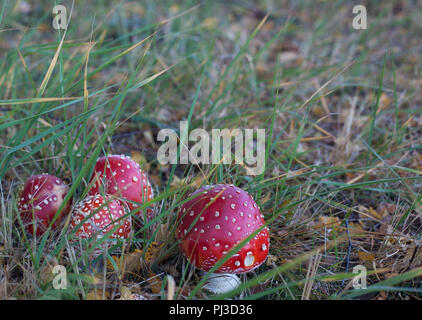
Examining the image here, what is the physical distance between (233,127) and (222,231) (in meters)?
1.20

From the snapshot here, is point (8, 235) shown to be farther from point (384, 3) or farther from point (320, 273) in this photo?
point (384, 3)

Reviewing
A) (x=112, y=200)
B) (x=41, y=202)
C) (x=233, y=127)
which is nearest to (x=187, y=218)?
(x=112, y=200)

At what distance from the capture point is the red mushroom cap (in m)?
1.67

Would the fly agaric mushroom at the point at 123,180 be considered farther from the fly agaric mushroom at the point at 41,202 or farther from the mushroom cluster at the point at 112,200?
the fly agaric mushroom at the point at 41,202

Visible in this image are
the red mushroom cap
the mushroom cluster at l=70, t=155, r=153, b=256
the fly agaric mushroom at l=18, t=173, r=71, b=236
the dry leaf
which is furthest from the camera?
the fly agaric mushroom at l=18, t=173, r=71, b=236

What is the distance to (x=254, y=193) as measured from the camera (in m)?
2.09

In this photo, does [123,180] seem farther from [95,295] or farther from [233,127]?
[233,127]

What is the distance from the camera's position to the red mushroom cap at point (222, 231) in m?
1.67

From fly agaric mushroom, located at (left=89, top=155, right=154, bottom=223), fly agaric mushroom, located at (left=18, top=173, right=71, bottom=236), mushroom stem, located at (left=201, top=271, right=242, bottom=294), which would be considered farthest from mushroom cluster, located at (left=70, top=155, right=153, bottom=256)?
mushroom stem, located at (left=201, top=271, right=242, bottom=294)

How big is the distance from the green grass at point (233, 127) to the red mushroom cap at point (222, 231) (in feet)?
0.36

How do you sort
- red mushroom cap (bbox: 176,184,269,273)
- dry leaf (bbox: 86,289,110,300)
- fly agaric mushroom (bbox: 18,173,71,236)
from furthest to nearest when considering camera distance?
fly agaric mushroom (bbox: 18,173,71,236) < red mushroom cap (bbox: 176,184,269,273) < dry leaf (bbox: 86,289,110,300)

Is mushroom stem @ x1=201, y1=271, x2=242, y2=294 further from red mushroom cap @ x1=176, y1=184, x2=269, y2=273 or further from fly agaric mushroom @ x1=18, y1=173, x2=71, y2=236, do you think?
fly agaric mushroom @ x1=18, y1=173, x2=71, y2=236

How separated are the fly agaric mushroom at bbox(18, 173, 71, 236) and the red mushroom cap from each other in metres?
0.71

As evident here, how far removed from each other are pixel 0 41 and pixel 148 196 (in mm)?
3155
